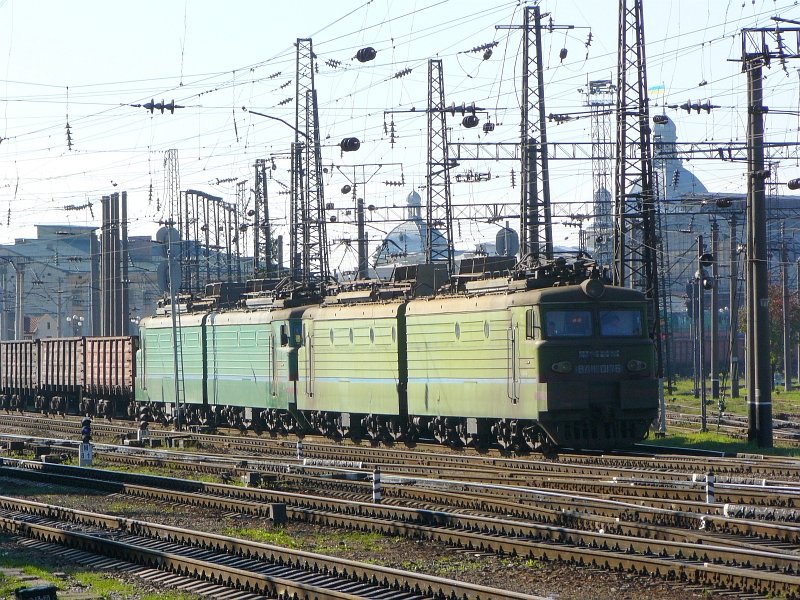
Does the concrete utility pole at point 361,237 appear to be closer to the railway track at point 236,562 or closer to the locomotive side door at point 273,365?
the locomotive side door at point 273,365

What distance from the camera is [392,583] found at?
44.4 ft

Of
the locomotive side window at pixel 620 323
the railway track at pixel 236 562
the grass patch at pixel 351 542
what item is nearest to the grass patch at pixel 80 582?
the railway track at pixel 236 562

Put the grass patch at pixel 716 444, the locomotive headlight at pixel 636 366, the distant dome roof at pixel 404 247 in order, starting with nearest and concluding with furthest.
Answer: the locomotive headlight at pixel 636 366
the grass patch at pixel 716 444
the distant dome roof at pixel 404 247

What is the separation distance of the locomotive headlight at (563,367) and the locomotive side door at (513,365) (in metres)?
1.14

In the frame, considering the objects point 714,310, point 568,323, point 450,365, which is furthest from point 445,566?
point 714,310

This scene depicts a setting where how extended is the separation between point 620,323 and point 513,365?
7.95 feet

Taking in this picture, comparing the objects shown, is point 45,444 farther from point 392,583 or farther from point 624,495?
point 392,583

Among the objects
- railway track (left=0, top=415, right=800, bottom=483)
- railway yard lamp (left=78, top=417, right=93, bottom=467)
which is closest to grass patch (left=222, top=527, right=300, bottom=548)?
railway track (left=0, top=415, right=800, bottom=483)

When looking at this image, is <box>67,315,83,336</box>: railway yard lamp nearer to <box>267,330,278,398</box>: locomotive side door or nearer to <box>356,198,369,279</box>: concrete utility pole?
<box>356,198,369,279</box>: concrete utility pole

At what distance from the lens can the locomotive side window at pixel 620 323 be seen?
26672 mm

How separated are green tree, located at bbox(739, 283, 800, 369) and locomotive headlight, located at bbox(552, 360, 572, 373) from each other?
156ft

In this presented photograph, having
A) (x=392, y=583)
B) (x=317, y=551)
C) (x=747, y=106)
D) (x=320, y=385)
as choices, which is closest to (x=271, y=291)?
(x=320, y=385)

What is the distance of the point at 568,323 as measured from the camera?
86.2 ft

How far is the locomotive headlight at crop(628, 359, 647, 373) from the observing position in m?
26.6
